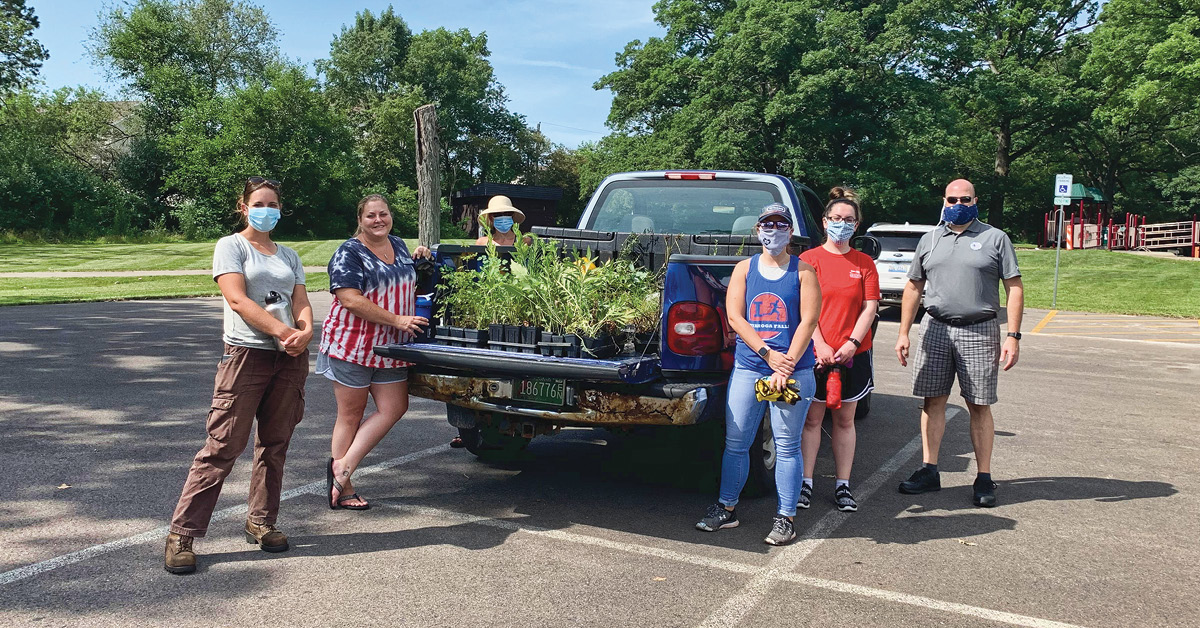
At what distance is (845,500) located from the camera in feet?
16.8

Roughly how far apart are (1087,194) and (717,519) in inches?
1903

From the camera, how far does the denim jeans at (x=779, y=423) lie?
4.50 metres

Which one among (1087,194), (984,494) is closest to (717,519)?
(984,494)

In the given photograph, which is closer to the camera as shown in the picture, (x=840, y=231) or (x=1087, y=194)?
(x=840, y=231)

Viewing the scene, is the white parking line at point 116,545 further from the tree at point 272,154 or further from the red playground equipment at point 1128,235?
the tree at point 272,154

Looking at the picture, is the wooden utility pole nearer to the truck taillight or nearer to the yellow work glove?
the truck taillight

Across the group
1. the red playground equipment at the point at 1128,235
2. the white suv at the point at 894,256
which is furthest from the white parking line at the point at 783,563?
the red playground equipment at the point at 1128,235

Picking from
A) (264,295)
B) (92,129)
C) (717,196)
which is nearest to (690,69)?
(92,129)

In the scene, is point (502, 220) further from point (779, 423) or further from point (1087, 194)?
point (1087, 194)

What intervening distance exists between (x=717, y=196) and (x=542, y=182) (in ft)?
198

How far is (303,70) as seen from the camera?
5134 centimetres

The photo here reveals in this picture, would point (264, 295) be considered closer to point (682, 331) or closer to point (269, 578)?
point (269, 578)

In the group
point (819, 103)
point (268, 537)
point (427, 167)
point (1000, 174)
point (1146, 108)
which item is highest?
point (819, 103)

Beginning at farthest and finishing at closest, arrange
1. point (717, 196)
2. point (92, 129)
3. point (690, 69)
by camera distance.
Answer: point (92, 129), point (690, 69), point (717, 196)
